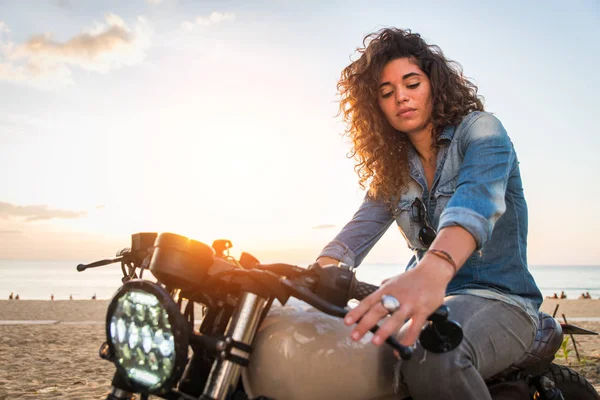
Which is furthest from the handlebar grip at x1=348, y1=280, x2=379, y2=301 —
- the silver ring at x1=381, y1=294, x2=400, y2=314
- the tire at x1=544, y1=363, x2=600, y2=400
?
the tire at x1=544, y1=363, x2=600, y2=400

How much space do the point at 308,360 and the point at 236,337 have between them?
258mm

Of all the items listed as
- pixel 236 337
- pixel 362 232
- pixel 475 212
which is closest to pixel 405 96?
pixel 362 232

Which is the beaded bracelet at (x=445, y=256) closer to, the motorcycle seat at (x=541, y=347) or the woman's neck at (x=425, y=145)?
the motorcycle seat at (x=541, y=347)

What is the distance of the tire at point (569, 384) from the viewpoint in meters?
2.70

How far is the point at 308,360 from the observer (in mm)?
1577

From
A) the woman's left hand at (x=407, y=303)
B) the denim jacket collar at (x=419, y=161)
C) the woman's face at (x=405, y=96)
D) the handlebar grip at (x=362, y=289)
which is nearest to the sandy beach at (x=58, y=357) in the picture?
the denim jacket collar at (x=419, y=161)

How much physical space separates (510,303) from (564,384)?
2.80 feet

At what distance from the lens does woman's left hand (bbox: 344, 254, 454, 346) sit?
50.9 inches

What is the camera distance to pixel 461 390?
1771 mm

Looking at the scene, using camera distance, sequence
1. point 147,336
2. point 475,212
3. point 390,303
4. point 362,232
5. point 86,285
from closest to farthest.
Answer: point 390,303
point 147,336
point 475,212
point 362,232
point 86,285

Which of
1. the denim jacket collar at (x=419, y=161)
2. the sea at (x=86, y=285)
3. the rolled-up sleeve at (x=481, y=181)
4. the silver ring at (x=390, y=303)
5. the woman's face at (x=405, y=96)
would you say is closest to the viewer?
the silver ring at (x=390, y=303)

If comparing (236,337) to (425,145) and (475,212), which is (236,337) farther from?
(425,145)

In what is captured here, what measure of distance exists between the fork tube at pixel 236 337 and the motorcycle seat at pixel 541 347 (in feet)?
4.05

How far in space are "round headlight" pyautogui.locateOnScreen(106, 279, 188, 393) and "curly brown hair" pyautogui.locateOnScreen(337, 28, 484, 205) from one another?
1.61 m
